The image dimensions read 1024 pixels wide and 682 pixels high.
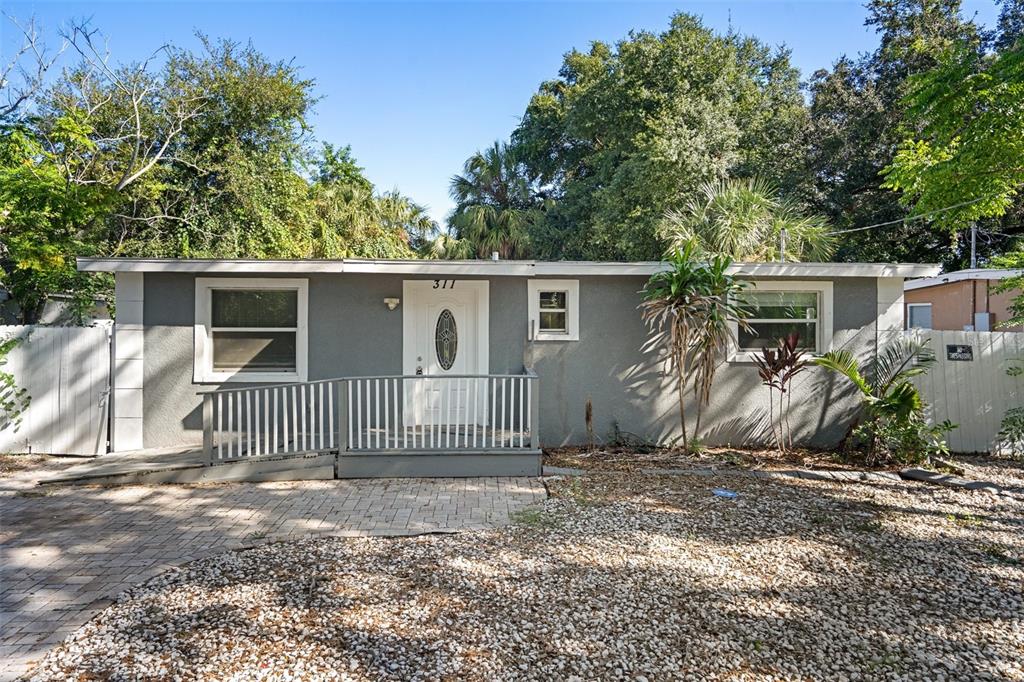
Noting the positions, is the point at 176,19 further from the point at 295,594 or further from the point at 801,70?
the point at 801,70

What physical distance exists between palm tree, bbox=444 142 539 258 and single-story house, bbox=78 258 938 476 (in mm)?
13914

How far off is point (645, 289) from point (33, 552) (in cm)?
657

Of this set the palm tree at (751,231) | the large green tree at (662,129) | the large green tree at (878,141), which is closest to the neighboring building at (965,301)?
the palm tree at (751,231)

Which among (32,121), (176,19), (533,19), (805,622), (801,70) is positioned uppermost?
(801,70)

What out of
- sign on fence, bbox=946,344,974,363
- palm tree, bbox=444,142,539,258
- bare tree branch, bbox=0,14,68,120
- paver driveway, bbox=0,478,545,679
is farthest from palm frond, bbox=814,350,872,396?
palm tree, bbox=444,142,539,258

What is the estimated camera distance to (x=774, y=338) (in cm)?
788

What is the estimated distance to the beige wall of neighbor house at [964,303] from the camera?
462 inches

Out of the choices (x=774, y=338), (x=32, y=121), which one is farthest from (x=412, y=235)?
(x=774, y=338)

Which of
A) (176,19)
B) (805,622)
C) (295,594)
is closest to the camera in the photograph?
(805,622)

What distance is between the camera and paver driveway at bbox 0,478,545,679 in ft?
11.4

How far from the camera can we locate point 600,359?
25.3ft

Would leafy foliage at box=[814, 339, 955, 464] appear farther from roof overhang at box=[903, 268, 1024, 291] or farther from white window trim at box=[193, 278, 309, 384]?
white window trim at box=[193, 278, 309, 384]

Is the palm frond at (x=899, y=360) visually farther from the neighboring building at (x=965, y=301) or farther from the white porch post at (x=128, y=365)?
the white porch post at (x=128, y=365)

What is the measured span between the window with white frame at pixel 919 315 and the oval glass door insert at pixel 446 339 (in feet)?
38.5
